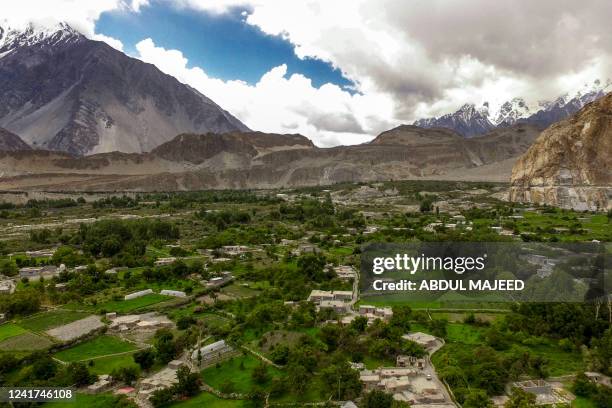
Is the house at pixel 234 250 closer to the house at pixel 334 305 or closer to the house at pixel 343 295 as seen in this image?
the house at pixel 343 295

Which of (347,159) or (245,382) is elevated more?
(347,159)

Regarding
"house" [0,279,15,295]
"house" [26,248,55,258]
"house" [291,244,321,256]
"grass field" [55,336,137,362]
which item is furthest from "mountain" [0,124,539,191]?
"grass field" [55,336,137,362]

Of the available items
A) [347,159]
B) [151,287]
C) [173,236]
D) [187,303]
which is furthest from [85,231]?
[347,159]

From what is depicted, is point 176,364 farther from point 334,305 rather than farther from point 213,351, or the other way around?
point 334,305

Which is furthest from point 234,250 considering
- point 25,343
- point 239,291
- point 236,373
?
point 236,373

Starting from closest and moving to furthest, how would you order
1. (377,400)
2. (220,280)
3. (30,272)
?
(377,400) → (220,280) → (30,272)

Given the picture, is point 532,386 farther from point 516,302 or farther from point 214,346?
point 214,346

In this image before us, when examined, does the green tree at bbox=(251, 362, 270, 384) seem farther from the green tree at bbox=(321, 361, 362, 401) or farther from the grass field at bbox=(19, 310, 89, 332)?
the grass field at bbox=(19, 310, 89, 332)
